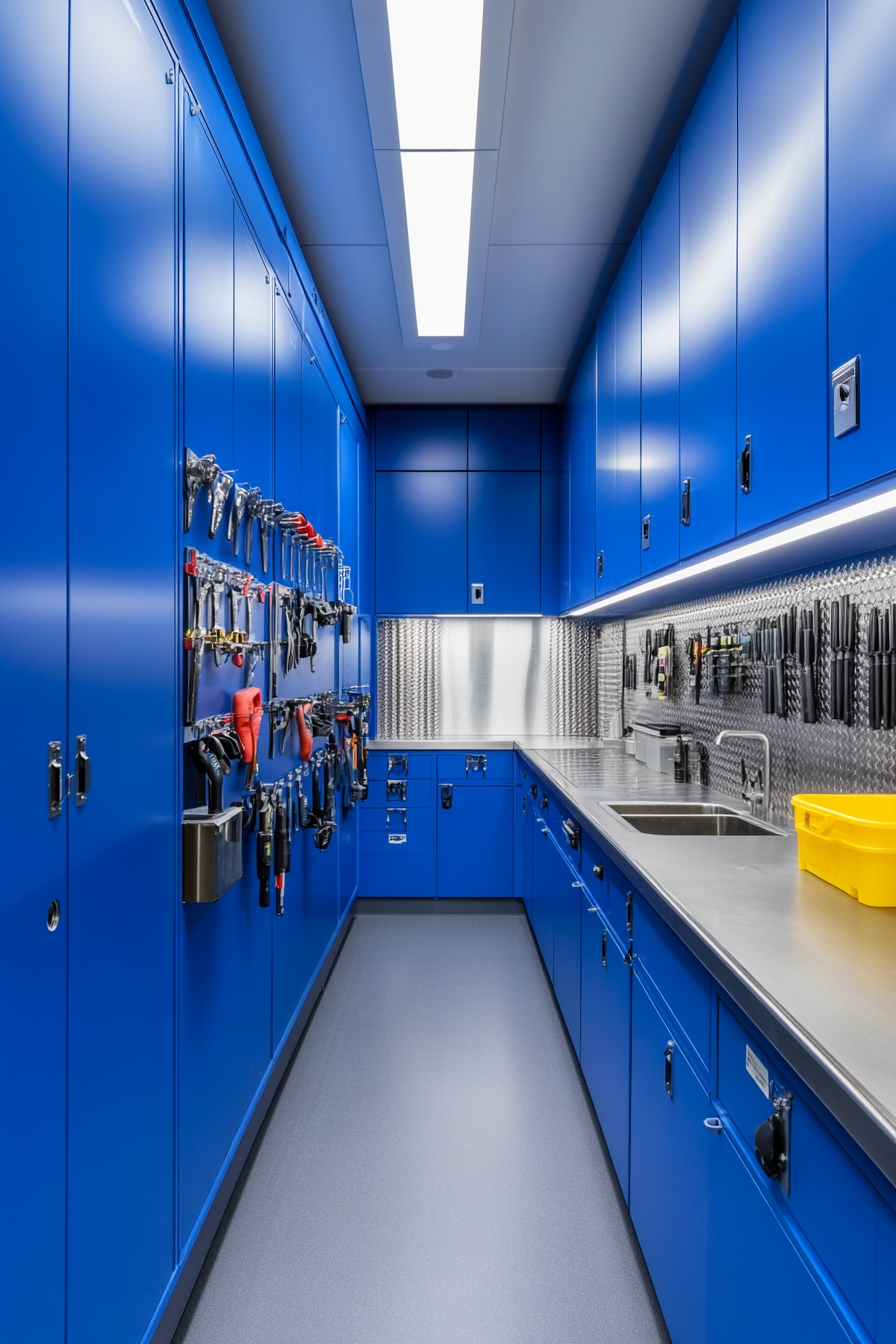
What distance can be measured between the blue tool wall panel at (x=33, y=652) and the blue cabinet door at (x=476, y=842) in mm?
3335

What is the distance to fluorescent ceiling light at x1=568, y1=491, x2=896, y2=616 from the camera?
134 cm

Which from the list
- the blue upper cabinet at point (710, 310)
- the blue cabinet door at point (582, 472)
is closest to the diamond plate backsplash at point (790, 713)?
the blue upper cabinet at point (710, 310)

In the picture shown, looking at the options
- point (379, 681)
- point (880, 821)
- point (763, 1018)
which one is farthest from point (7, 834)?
point (379, 681)

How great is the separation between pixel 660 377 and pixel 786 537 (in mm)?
955

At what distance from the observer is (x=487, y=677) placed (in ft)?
16.1

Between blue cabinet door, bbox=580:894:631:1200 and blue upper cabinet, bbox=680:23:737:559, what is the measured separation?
1090 mm

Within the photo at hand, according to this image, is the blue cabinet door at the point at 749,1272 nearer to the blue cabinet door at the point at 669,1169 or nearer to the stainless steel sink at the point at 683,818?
the blue cabinet door at the point at 669,1169

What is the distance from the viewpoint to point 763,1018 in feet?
3.10

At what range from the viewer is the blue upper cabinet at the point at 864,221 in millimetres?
1170

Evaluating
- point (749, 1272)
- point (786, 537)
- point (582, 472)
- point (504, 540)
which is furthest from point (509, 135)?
point (749, 1272)

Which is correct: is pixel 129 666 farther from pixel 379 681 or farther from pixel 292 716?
Answer: pixel 379 681

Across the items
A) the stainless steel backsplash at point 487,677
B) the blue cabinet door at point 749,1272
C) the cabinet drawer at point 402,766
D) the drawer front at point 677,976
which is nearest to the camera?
the blue cabinet door at point 749,1272

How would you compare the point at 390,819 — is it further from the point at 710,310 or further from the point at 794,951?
the point at 794,951

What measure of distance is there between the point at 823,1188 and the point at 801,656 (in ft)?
4.76
